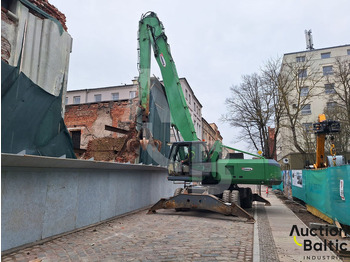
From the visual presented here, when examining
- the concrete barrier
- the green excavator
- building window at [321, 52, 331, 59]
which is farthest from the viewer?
building window at [321, 52, 331, 59]

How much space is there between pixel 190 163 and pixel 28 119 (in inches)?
229

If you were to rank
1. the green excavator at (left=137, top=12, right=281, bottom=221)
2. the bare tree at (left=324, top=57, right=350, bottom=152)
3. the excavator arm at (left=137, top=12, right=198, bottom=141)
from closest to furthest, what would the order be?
the green excavator at (left=137, top=12, right=281, bottom=221)
the excavator arm at (left=137, top=12, right=198, bottom=141)
the bare tree at (left=324, top=57, right=350, bottom=152)

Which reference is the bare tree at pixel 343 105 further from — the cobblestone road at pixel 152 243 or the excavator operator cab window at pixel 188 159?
the cobblestone road at pixel 152 243

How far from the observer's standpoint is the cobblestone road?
4750 millimetres

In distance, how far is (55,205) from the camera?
6.04 m

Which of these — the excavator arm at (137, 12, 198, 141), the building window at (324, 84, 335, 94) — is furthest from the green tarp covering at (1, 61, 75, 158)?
the building window at (324, 84, 335, 94)

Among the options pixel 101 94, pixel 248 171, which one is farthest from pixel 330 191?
pixel 101 94

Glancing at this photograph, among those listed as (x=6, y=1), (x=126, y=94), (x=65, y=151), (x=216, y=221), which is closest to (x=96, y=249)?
(x=65, y=151)

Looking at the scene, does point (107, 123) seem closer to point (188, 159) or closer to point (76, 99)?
point (188, 159)

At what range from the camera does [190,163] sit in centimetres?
1011

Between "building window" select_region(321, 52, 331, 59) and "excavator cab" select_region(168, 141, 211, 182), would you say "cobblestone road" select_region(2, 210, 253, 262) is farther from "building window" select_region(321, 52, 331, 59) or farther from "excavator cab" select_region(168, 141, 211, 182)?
"building window" select_region(321, 52, 331, 59)

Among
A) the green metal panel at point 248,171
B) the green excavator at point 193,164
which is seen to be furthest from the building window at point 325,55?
the green metal panel at point 248,171

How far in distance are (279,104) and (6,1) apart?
21.8 meters

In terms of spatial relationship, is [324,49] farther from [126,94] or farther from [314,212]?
[314,212]
